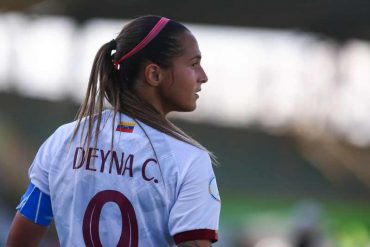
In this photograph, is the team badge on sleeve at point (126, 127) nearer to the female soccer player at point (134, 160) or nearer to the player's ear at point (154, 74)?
the female soccer player at point (134, 160)

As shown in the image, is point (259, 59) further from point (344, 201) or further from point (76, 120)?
point (76, 120)

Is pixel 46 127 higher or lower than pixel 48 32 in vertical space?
lower

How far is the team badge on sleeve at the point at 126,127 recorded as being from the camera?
9.97ft

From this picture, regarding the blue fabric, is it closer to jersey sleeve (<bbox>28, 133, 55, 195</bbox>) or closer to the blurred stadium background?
jersey sleeve (<bbox>28, 133, 55, 195</bbox>)

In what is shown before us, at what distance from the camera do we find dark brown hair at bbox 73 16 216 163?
3043 mm

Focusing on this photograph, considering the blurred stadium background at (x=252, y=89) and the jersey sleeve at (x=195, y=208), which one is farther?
the blurred stadium background at (x=252, y=89)

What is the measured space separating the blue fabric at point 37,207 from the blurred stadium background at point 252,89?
15355 millimetres

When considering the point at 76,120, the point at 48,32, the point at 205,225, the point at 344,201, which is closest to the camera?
the point at 205,225

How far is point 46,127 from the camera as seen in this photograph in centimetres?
2167

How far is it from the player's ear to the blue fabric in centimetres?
52

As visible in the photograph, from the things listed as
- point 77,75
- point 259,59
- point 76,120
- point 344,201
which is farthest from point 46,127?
point 76,120

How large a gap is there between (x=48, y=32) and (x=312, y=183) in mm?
6505

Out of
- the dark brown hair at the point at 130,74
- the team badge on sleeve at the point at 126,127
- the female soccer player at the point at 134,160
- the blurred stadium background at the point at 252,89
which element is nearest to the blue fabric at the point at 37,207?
the female soccer player at the point at 134,160

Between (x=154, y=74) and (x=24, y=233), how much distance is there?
0.68 m
